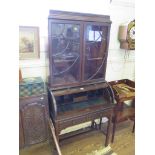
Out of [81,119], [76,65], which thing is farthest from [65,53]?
[81,119]

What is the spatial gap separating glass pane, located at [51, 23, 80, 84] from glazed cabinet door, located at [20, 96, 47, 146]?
0.31 m

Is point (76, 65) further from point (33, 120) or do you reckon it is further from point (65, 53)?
point (33, 120)

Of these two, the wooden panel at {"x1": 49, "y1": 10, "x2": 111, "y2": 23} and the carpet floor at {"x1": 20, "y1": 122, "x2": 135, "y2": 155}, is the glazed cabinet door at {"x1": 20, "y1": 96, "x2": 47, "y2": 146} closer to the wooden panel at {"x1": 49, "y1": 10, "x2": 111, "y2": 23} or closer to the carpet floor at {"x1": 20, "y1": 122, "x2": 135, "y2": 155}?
the carpet floor at {"x1": 20, "y1": 122, "x2": 135, "y2": 155}

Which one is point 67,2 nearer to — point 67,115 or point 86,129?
point 67,115

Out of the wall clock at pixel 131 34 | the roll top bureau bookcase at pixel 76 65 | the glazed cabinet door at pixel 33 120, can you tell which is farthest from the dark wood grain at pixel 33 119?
the wall clock at pixel 131 34

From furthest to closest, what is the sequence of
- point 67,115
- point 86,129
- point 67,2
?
point 86,129 → point 67,2 → point 67,115

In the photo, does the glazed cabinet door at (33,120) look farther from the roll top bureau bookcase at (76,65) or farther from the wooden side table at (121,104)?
the wooden side table at (121,104)

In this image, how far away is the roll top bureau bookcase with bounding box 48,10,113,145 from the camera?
166 cm

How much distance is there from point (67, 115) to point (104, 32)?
109cm

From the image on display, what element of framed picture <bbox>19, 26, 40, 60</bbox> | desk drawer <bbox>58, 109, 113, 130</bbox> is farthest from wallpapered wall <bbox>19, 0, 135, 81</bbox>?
desk drawer <bbox>58, 109, 113, 130</bbox>

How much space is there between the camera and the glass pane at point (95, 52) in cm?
186

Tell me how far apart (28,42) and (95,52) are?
830mm

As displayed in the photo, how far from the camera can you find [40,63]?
75.7 inches
